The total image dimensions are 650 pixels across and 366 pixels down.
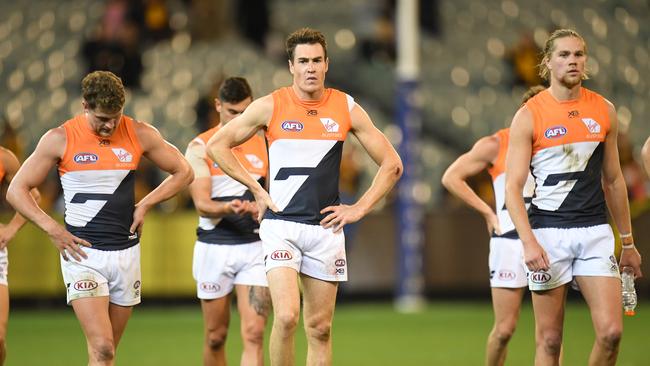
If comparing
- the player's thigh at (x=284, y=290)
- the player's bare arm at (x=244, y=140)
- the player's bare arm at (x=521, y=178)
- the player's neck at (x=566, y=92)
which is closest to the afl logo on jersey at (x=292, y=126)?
the player's bare arm at (x=244, y=140)

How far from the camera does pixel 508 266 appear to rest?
963cm

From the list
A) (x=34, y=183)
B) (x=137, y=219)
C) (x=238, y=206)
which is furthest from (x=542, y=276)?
(x=34, y=183)

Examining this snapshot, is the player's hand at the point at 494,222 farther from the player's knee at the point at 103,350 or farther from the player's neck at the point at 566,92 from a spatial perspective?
the player's knee at the point at 103,350

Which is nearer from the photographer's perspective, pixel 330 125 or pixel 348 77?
pixel 330 125

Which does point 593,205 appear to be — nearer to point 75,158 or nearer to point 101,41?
point 75,158

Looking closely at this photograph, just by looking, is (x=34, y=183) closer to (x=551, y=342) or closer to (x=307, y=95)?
(x=307, y=95)

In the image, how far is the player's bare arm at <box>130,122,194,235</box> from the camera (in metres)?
8.52

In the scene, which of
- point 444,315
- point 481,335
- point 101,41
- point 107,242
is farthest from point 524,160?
point 101,41

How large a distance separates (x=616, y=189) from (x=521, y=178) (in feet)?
2.42

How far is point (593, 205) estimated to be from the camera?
26.3 feet

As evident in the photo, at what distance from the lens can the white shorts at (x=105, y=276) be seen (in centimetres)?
814

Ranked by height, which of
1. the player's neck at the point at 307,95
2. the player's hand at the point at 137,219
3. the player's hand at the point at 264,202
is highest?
the player's neck at the point at 307,95

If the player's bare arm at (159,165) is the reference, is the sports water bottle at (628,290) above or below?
below

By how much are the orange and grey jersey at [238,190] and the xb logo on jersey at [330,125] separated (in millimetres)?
1756
